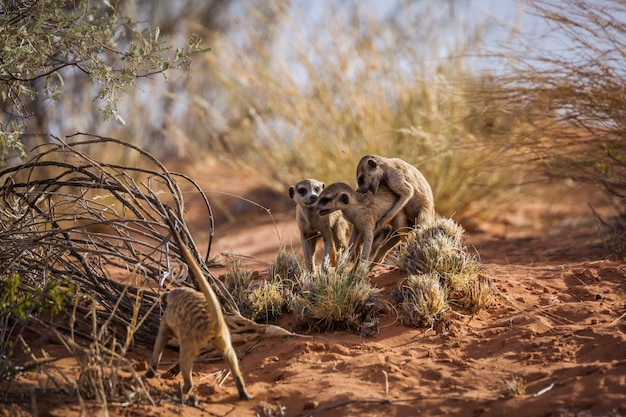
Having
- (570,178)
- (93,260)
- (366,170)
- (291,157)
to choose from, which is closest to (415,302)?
(366,170)

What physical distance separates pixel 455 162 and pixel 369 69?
70.1 inches

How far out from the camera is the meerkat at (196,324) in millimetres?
4078

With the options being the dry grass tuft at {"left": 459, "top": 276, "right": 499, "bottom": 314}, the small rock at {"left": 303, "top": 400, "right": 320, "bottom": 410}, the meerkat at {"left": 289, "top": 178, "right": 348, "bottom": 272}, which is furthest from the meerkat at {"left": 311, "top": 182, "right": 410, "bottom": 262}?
the small rock at {"left": 303, "top": 400, "right": 320, "bottom": 410}

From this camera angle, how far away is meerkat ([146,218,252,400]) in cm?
408

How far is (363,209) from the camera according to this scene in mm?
6215

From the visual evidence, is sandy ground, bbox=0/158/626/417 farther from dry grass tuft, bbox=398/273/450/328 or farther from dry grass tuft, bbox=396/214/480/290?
dry grass tuft, bbox=396/214/480/290

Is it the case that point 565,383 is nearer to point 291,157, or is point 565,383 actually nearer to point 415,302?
point 415,302

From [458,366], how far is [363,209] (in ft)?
6.31

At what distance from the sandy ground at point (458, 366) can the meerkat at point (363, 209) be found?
0.33 m

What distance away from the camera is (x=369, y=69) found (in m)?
10.1

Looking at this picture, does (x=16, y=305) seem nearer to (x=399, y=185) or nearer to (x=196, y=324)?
(x=196, y=324)

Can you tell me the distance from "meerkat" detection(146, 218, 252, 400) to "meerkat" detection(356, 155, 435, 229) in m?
2.41

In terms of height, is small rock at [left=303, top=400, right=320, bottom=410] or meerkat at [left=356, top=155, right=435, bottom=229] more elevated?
meerkat at [left=356, top=155, right=435, bottom=229]

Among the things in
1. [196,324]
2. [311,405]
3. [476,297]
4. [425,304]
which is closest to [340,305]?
[425,304]
